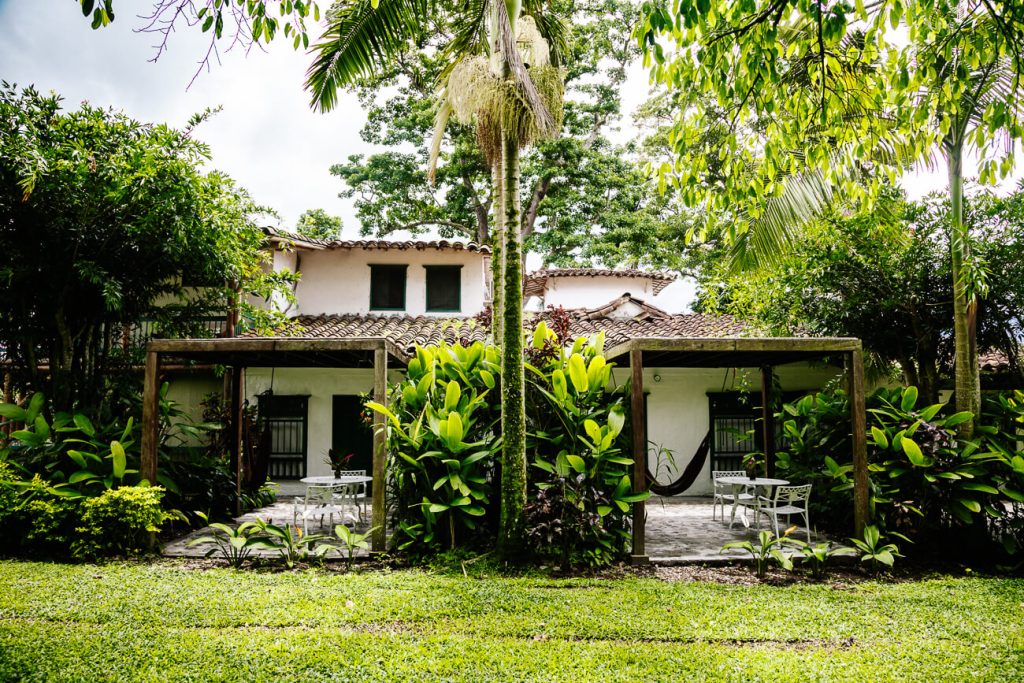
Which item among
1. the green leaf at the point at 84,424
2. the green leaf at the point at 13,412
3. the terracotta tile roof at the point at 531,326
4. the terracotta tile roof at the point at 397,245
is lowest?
the green leaf at the point at 84,424

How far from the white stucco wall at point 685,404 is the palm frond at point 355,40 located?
7.13 metres

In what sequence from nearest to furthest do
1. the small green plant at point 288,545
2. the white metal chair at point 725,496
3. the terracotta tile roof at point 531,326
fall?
the small green plant at point 288,545 < the white metal chair at point 725,496 < the terracotta tile roof at point 531,326

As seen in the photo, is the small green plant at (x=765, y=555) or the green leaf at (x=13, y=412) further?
the green leaf at (x=13, y=412)

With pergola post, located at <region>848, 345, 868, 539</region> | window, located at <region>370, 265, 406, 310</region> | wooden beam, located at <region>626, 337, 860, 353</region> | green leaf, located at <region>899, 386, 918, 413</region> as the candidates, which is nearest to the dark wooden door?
window, located at <region>370, 265, 406, 310</region>

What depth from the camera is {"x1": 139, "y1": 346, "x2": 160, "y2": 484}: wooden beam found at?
635 centimetres

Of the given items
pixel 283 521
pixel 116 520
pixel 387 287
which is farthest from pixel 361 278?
pixel 116 520

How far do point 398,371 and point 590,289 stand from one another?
276 inches

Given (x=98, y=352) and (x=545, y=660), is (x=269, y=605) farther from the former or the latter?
(x=98, y=352)

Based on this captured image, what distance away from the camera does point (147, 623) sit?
13.9 ft

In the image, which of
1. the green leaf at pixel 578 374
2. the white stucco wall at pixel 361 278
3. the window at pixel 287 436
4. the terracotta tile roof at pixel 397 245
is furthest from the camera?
the white stucco wall at pixel 361 278

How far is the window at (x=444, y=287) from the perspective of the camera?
13.3 metres

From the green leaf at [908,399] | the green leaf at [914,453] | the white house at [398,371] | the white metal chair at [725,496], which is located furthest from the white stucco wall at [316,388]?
the green leaf at [914,453]

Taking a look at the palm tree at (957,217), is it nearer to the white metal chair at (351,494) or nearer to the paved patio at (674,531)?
the paved patio at (674,531)

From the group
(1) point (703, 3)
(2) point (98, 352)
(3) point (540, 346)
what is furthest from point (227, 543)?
(1) point (703, 3)
